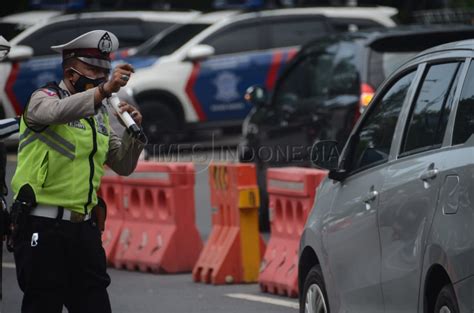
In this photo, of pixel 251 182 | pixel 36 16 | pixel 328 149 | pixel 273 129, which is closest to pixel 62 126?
pixel 328 149

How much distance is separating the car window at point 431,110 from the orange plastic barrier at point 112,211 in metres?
6.25

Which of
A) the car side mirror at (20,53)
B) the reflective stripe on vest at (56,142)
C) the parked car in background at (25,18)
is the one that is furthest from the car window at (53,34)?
the reflective stripe on vest at (56,142)

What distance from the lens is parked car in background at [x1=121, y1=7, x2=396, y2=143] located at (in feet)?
72.8

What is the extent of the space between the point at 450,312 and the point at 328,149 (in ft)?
5.81

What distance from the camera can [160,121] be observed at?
22.4m

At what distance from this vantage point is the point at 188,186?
1211 cm

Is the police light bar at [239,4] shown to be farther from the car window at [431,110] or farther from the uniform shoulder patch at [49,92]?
the uniform shoulder patch at [49,92]

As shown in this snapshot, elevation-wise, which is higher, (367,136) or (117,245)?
(367,136)

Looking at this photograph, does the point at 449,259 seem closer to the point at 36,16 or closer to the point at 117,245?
the point at 117,245

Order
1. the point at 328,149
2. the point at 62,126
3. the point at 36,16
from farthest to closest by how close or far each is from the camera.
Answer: the point at 36,16 < the point at 328,149 < the point at 62,126

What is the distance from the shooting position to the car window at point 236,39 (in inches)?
876

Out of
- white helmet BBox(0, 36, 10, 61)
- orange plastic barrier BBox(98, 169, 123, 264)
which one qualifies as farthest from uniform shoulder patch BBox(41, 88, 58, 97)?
orange plastic barrier BBox(98, 169, 123, 264)

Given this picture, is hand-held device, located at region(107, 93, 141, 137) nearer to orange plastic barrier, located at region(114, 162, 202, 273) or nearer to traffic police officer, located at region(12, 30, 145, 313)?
traffic police officer, located at region(12, 30, 145, 313)

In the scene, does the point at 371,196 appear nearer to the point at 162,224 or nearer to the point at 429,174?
the point at 429,174
